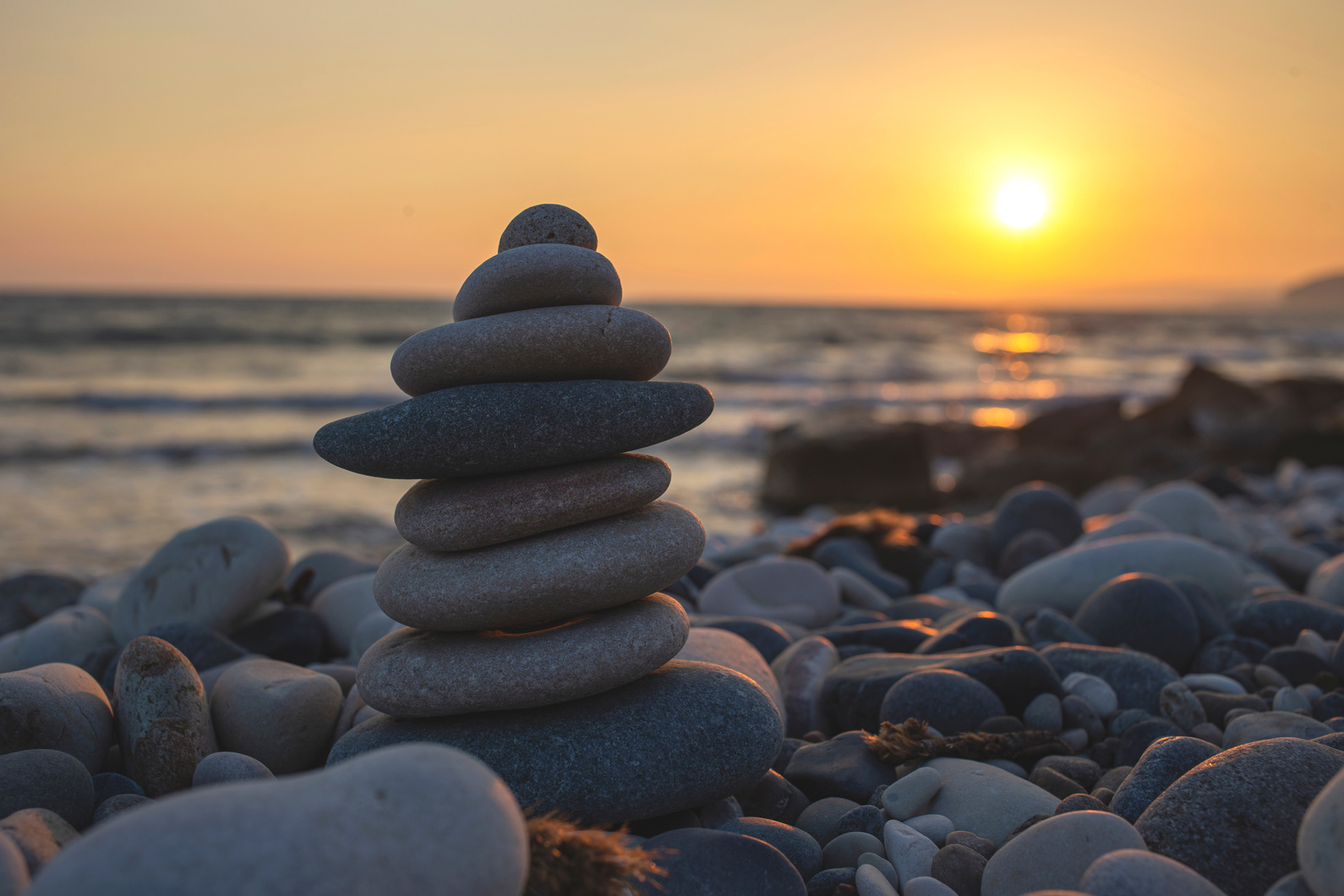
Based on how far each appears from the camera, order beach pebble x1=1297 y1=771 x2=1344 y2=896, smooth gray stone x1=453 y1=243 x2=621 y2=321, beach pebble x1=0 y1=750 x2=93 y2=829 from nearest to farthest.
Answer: beach pebble x1=1297 y1=771 x2=1344 y2=896 → beach pebble x1=0 y1=750 x2=93 y2=829 → smooth gray stone x1=453 y1=243 x2=621 y2=321

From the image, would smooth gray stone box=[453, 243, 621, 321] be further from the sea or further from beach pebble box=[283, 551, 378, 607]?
the sea

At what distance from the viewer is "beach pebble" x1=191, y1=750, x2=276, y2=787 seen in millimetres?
2611

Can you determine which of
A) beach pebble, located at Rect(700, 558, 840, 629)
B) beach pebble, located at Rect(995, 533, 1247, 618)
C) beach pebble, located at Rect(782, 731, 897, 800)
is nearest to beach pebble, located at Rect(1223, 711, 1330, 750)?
beach pebble, located at Rect(782, 731, 897, 800)

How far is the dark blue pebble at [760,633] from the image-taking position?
4.25 meters

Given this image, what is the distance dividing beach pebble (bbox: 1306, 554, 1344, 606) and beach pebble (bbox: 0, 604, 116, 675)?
650cm

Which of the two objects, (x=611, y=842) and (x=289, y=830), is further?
(x=611, y=842)

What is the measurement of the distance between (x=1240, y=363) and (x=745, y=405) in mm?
26755

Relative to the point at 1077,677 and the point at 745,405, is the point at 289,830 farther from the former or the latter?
the point at 745,405

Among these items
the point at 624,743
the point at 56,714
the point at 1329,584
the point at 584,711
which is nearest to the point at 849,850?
the point at 624,743

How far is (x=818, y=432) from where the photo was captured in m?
11.9

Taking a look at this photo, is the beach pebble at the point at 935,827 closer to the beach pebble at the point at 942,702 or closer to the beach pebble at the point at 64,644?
the beach pebble at the point at 942,702

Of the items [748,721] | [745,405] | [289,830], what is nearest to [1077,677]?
[748,721]

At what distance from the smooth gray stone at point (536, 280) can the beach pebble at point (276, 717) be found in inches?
58.1

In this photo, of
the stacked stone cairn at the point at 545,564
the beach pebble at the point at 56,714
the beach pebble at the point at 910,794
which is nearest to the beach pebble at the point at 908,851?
the beach pebble at the point at 910,794
